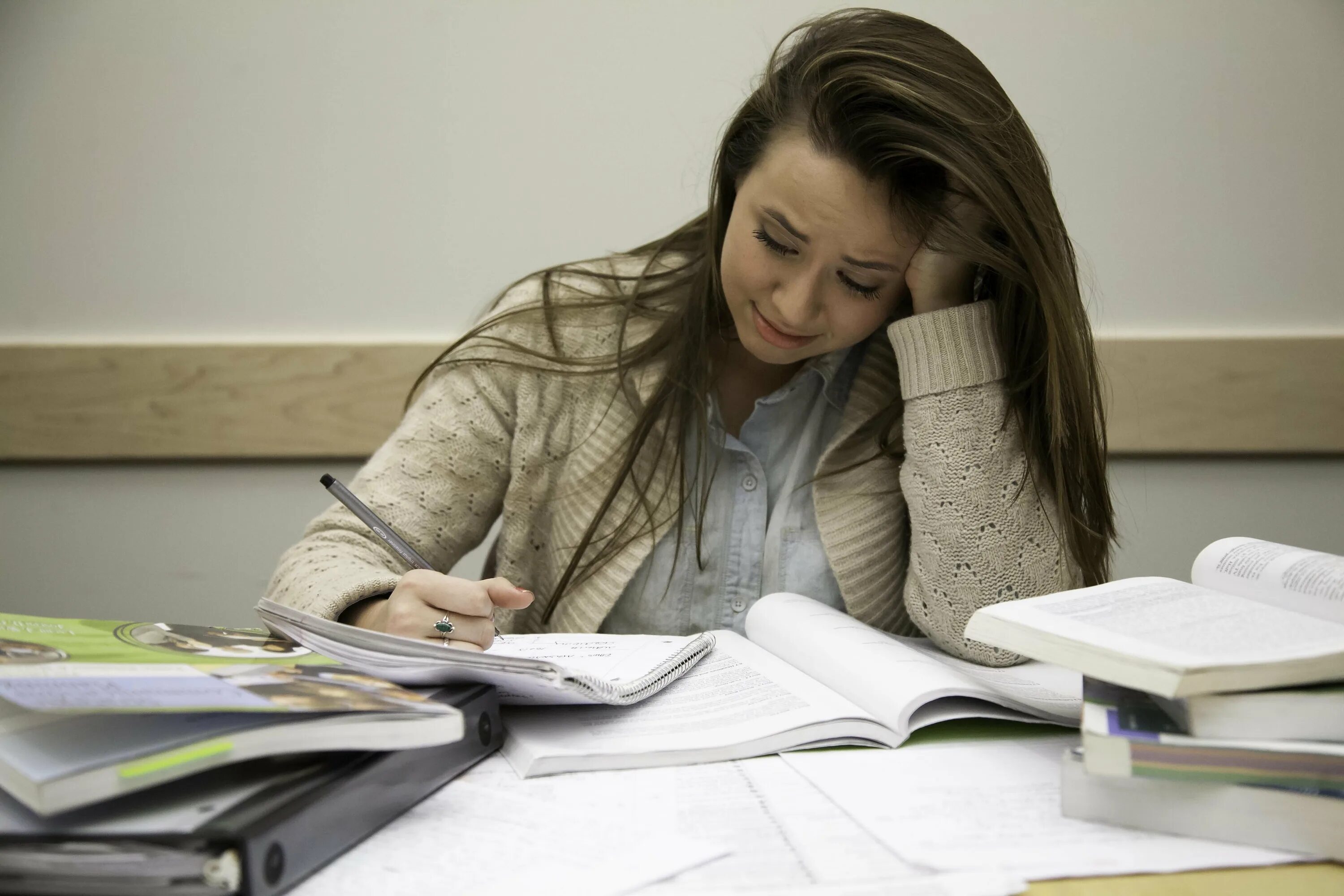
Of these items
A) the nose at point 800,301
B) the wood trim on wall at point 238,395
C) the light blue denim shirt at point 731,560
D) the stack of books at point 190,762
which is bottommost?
the light blue denim shirt at point 731,560

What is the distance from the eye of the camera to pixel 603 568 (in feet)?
3.49

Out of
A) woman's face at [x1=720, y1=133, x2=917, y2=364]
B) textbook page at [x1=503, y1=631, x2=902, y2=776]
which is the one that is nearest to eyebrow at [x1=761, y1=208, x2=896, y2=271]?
woman's face at [x1=720, y1=133, x2=917, y2=364]

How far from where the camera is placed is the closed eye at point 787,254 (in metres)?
0.96

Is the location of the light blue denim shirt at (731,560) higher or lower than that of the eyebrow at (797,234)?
lower

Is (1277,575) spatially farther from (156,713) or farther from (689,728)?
(156,713)

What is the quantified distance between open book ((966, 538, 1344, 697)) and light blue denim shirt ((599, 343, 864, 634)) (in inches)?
17.8

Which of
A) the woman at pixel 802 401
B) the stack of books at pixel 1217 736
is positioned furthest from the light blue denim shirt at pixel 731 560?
the stack of books at pixel 1217 736

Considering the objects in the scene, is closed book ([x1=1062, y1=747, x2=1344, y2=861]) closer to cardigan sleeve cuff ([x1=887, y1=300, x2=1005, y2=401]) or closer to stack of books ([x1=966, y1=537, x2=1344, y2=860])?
stack of books ([x1=966, y1=537, x2=1344, y2=860])

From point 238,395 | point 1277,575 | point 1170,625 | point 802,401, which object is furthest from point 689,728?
point 238,395

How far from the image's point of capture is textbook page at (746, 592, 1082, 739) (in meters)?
0.62

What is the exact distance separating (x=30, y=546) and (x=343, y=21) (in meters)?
0.97

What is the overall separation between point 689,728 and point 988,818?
0.19m

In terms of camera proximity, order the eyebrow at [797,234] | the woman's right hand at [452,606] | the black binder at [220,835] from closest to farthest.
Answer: the black binder at [220,835] → the woman's right hand at [452,606] → the eyebrow at [797,234]

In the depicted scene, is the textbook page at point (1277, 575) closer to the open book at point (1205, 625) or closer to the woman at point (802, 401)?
the open book at point (1205, 625)
